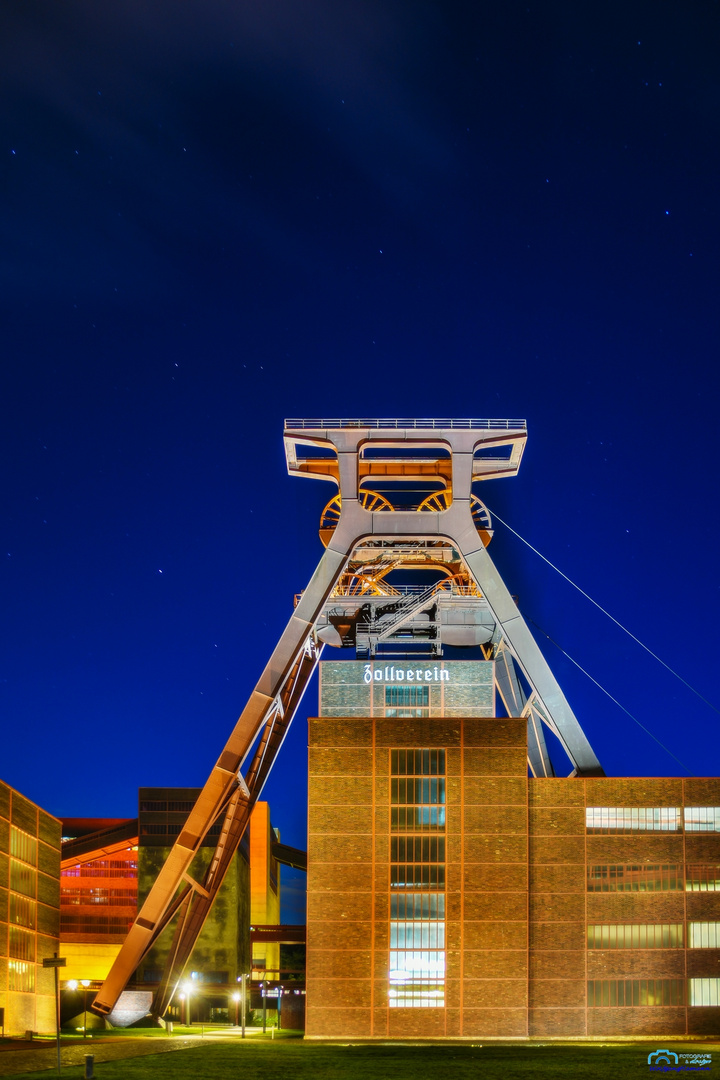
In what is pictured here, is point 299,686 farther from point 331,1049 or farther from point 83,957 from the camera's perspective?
point 83,957

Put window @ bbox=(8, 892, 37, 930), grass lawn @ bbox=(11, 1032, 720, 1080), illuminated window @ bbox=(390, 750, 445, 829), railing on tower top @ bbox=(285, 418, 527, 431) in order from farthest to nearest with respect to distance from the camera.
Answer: railing on tower top @ bbox=(285, 418, 527, 431) → illuminated window @ bbox=(390, 750, 445, 829) → window @ bbox=(8, 892, 37, 930) → grass lawn @ bbox=(11, 1032, 720, 1080)

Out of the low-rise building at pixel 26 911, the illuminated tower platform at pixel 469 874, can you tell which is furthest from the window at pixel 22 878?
the illuminated tower platform at pixel 469 874

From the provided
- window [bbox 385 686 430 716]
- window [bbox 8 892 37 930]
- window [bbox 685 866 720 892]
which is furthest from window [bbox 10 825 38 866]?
window [bbox 685 866 720 892]

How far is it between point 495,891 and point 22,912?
49.0ft

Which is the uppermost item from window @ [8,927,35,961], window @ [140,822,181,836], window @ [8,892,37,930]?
window @ [140,822,181,836]

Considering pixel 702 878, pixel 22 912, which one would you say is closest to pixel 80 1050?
pixel 22 912

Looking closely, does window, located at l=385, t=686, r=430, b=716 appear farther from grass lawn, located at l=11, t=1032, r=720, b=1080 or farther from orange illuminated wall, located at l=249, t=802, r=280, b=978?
orange illuminated wall, located at l=249, t=802, r=280, b=978

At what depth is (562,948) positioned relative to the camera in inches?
1507

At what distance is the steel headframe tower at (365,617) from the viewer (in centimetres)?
4141

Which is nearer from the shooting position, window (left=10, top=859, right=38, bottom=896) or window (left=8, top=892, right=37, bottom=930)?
window (left=8, top=892, right=37, bottom=930)

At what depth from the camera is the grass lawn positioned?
24.1 metres

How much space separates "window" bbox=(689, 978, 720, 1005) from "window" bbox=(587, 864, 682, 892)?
2.93 metres

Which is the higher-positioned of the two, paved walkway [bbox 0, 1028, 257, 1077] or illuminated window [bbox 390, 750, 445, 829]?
illuminated window [bbox 390, 750, 445, 829]

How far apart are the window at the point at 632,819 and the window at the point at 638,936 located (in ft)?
9.90
